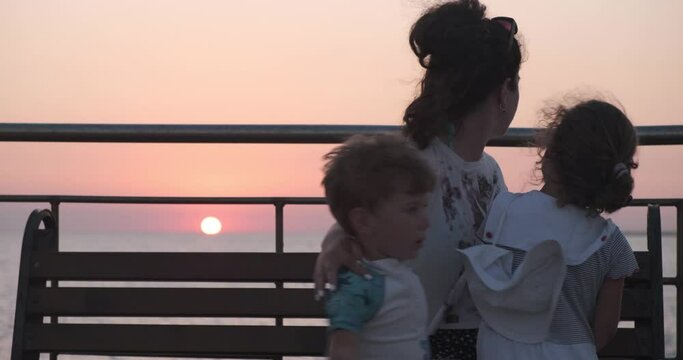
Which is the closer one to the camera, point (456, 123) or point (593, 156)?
point (593, 156)

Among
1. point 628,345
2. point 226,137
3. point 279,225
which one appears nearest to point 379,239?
point 628,345

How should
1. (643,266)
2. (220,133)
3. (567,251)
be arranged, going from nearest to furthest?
1. (567,251)
2. (643,266)
3. (220,133)

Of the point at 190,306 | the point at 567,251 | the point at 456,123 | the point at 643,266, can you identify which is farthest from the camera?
the point at 190,306

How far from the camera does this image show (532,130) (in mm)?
3787

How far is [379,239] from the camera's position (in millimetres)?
2469

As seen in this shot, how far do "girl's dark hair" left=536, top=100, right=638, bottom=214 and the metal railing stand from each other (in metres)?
0.83

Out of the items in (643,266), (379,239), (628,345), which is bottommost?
(628,345)

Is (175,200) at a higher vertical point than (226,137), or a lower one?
lower

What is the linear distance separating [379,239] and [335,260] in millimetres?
107

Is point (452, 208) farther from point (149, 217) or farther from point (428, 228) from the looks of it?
point (149, 217)

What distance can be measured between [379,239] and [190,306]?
3.35ft

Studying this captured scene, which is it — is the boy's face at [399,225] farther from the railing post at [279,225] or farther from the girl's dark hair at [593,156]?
the railing post at [279,225]

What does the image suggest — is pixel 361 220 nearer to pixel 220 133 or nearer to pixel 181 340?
pixel 181 340

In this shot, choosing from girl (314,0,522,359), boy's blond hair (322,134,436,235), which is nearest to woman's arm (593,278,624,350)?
girl (314,0,522,359)
